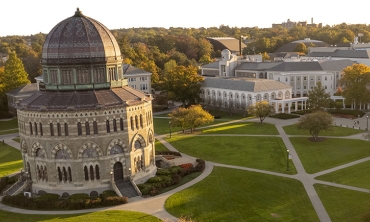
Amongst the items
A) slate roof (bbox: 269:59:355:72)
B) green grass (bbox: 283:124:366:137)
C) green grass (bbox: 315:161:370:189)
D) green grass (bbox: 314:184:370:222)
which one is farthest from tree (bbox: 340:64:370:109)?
green grass (bbox: 314:184:370:222)

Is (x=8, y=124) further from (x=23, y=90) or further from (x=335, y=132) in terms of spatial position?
(x=335, y=132)

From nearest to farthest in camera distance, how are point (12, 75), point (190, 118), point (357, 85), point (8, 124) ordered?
point (190, 118)
point (357, 85)
point (8, 124)
point (12, 75)

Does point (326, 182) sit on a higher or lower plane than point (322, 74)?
lower

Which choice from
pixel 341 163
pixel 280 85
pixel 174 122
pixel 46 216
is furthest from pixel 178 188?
pixel 280 85

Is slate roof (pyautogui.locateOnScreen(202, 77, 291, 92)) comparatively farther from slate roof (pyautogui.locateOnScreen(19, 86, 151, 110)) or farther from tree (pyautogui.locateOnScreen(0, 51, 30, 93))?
tree (pyautogui.locateOnScreen(0, 51, 30, 93))

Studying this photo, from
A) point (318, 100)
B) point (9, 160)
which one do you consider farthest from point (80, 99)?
point (318, 100)

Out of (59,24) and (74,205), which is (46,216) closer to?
(74,205)
